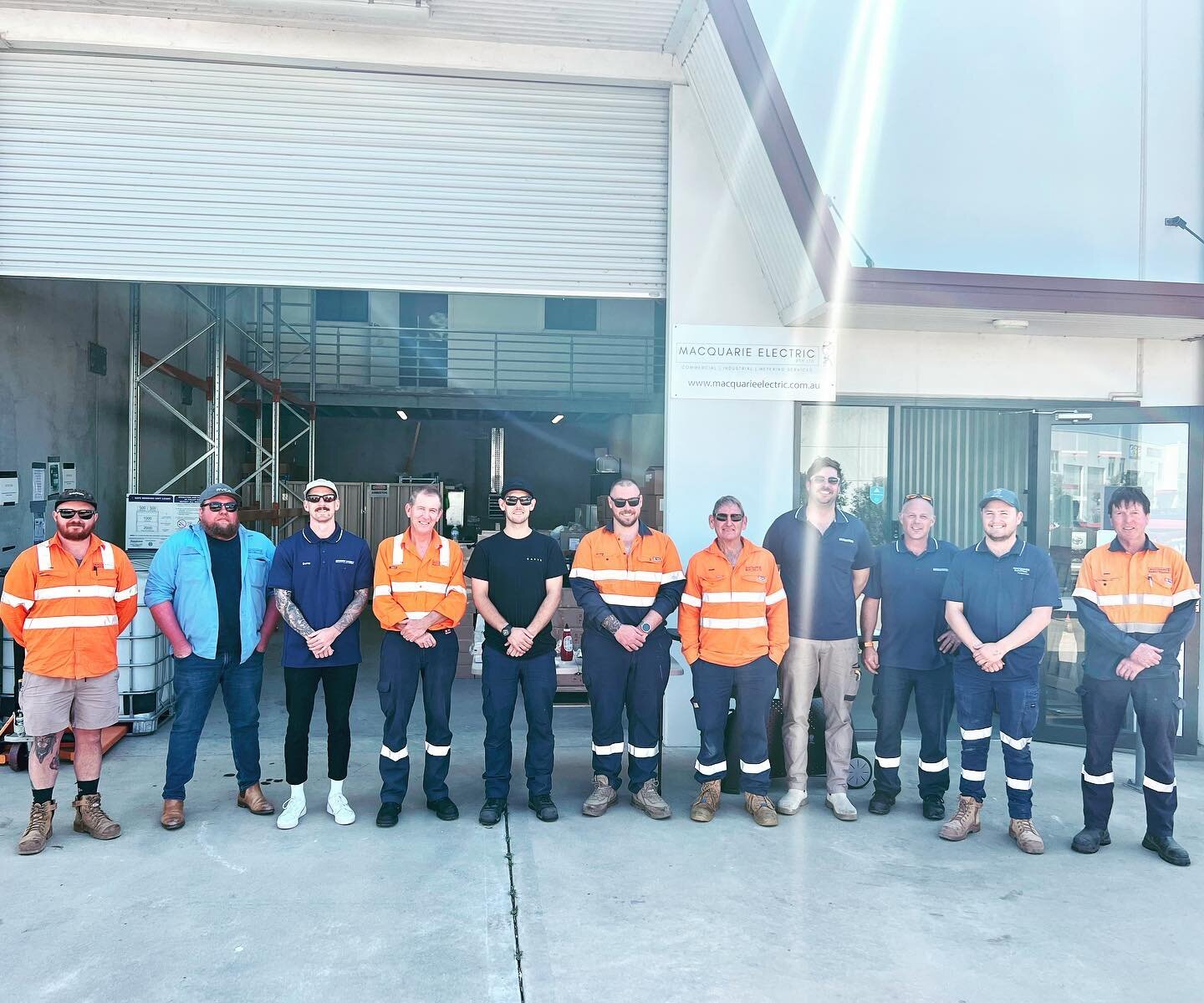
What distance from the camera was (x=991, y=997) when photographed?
10.5 ft

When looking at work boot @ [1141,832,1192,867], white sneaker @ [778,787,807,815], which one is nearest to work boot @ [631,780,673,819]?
white sneaker @ [778,787,807,815]

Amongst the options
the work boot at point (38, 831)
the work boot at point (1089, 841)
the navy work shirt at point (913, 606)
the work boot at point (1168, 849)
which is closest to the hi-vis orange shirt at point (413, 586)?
the work boot at point (38, 831)

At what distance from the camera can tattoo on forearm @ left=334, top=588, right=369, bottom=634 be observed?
464cm

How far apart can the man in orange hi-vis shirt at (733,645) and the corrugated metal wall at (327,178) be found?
2.52 metres

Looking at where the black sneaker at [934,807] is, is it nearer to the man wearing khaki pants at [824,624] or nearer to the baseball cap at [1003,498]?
the man wearing khaki pants at [824,624]

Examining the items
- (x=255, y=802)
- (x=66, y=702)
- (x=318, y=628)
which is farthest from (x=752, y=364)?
(x=66, y=702)

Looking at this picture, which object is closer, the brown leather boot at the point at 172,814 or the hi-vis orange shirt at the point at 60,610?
the hi-vis orange shirt at the point at 60,610

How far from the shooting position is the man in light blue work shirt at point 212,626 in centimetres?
467

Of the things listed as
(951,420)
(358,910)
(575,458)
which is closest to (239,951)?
(358,910)

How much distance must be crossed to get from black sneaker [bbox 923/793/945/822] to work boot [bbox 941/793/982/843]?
7.6 inches

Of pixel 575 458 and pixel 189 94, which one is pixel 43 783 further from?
pixel 575 458

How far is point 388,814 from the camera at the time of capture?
4.67 m

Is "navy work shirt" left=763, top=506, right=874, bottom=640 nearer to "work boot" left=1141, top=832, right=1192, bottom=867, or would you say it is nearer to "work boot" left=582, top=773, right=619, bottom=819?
"work boot" left=582, top=773, right=619, bottom=819

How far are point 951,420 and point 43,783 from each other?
6656mm
